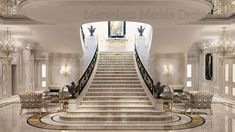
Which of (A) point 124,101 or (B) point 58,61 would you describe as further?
(B) point 58,61

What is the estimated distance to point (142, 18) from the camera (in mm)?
8961

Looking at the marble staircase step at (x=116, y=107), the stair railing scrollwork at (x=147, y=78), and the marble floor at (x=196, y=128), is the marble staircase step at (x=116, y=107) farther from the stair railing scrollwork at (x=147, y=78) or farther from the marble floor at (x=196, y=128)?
the marble floor at (x=196, y=128)

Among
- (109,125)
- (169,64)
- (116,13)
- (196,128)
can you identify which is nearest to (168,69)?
(169,64)

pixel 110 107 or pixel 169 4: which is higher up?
pixel 169 4

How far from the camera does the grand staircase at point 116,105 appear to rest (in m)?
9.23

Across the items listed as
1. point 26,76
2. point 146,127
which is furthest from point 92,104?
point 26,76

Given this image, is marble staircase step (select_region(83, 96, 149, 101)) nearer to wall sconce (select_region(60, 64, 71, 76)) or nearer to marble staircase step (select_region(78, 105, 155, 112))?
marble staircase step (select_region(78, 105, 155, 112))

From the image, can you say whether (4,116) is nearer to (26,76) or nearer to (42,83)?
(26,76)

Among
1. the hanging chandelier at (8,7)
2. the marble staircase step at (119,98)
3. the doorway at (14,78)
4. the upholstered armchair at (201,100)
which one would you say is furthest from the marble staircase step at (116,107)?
the doorway at (14,78)

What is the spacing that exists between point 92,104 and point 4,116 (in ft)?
10.6

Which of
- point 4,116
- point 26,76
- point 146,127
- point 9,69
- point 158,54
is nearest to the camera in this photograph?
point 146,127

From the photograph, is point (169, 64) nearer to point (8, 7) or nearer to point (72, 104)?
point (72, 104)

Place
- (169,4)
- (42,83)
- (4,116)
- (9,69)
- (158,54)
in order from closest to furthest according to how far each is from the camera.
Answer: (169,4) → (4,116) → (158,54) → (9,69) → (42,83)

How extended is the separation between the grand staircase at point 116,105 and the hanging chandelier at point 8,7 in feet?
13.9
